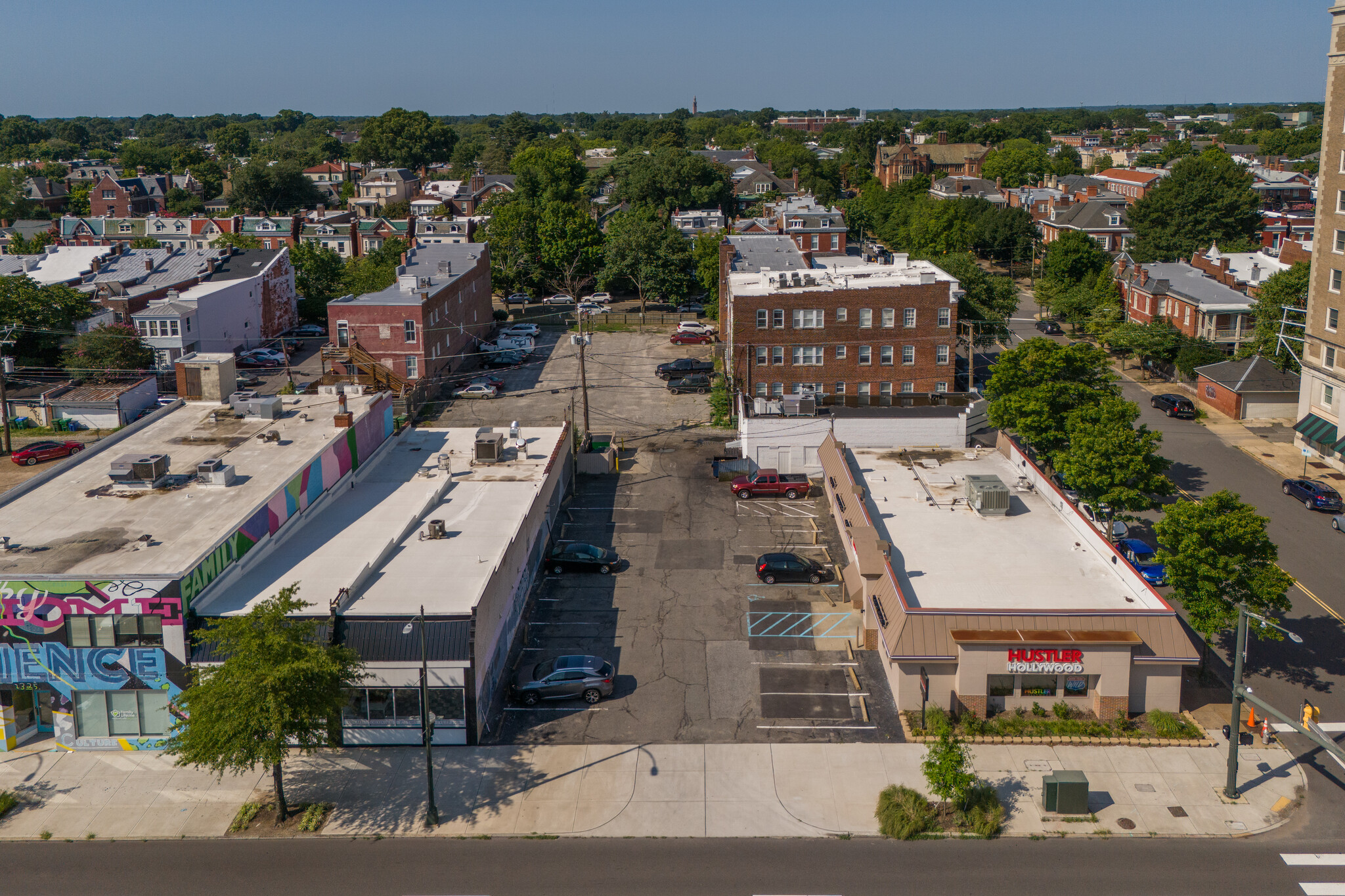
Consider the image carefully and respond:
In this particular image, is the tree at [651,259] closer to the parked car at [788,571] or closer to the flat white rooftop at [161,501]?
the flat white rooftop at [161,501]

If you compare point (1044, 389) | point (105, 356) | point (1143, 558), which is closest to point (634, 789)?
point (1143, 558)

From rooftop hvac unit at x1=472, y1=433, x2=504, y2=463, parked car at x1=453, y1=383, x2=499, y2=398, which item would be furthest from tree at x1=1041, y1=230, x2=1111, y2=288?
rooftop hvac unit at x1=472, y1=433, x2=504, y2=463

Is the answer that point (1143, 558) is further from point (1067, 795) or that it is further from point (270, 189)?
point (270, 189)

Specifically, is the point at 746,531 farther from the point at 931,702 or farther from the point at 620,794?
the point at 620,794

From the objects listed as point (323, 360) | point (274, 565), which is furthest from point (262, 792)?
point (323, 360)

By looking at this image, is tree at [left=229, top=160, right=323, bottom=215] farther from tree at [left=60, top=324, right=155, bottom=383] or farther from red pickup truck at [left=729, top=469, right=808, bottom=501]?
red pickup truck at [left=729, top=469, right=808, bottom=501]
